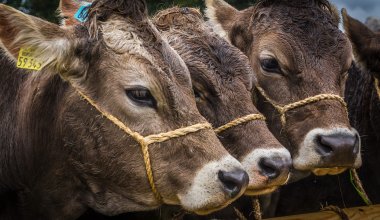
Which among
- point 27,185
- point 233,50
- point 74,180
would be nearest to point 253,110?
point 233,50

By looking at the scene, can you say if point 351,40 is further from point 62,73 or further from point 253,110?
point 62,73

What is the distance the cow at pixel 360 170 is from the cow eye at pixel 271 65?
3.45ft

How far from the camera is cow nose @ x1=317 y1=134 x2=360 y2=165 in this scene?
4.05 meters

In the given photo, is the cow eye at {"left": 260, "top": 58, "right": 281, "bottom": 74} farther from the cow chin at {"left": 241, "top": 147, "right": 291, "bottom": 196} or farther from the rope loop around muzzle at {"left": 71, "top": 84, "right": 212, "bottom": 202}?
the rope loop around muzzle at {"left": 71, "top": 84, "right": 212, "bottom": 202}

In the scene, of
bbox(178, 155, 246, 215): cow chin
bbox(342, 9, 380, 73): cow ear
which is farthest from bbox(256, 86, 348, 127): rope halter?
bbox(178, 155, 246, 215): cow chin

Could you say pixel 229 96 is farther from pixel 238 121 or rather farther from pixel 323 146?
pixel 323 146

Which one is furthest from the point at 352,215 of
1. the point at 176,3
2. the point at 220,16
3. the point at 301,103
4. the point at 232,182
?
the point at 176,3

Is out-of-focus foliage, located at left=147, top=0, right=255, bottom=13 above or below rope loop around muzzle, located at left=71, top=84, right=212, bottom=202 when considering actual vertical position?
below

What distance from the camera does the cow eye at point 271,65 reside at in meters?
4.71

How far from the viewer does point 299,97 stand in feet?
14.8

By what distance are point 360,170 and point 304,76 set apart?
1529 millimetres

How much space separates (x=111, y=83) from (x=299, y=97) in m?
1.73

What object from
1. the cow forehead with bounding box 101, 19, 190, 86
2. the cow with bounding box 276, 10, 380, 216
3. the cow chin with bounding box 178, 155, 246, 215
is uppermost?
the cow forehead with bounding box 101, 19, 190, 86

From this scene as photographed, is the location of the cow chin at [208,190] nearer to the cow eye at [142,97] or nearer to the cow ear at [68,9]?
the cow eye at [142,97]
